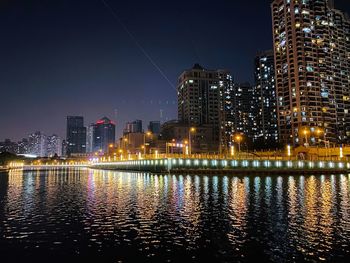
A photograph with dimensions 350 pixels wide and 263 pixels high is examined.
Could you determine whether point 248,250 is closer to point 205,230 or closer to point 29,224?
point 205,230

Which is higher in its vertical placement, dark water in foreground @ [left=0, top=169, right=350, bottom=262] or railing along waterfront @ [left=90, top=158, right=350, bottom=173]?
railing along waterfront @ [left=90, top=158, right=350, bottom=173]

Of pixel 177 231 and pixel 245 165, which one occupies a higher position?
pixel 245 165

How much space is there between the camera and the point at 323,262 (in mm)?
18109

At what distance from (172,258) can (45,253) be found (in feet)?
26.3

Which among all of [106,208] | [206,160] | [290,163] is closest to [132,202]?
[106,208]

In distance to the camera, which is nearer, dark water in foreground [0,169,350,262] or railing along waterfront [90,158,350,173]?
dark water in foreground [0,169,350,262]

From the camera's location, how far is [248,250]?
66.8ft

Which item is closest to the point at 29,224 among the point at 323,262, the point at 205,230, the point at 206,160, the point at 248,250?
the point at 205,230

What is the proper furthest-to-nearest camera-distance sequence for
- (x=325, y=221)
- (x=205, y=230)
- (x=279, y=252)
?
1. (x=325, y=221)
2. (x=205, y=230)
3. (x=279, y=252)

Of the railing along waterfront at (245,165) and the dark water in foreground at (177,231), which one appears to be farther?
the railing along waterfront at (245,165)

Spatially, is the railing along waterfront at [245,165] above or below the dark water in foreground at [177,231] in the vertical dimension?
above

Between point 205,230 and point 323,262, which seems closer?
point 323,262

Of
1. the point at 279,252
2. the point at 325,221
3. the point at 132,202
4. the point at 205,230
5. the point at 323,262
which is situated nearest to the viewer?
the point at 323,262

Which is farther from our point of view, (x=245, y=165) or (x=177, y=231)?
(x=245, y=165)
